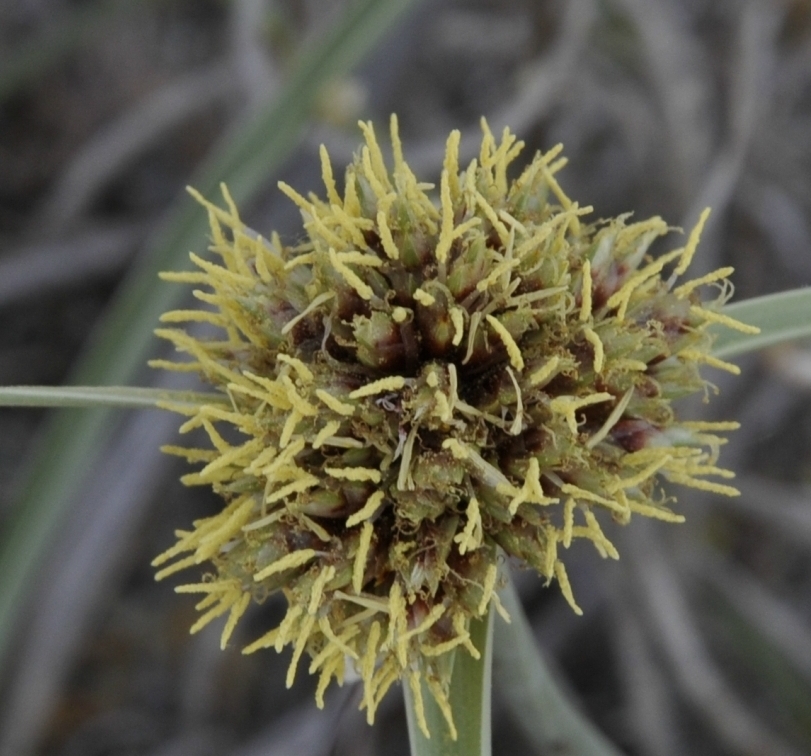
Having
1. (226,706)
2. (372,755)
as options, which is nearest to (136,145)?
(226,706)

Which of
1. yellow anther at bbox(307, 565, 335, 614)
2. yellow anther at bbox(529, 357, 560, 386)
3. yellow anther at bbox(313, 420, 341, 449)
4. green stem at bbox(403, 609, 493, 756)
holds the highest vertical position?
yellow anther at bbox(529, 357, 560, 386)

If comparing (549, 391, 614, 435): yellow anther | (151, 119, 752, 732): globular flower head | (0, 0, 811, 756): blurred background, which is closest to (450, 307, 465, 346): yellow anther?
(151, 119, 752, 732): globular flower head

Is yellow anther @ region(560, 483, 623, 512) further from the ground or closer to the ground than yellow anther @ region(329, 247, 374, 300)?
closer to the ground

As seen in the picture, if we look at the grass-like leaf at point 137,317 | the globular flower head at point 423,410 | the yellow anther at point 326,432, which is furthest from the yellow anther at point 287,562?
the grass-like leaf at point 137,317

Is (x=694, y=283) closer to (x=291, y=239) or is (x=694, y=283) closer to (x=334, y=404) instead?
(x=334, y=404)

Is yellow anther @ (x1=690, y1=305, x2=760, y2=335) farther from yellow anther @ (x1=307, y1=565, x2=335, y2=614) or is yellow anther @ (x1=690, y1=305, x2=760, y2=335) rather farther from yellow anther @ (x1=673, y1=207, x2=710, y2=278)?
yellow anther @ (x1=307, y1=565, x2=335, y2=614)
